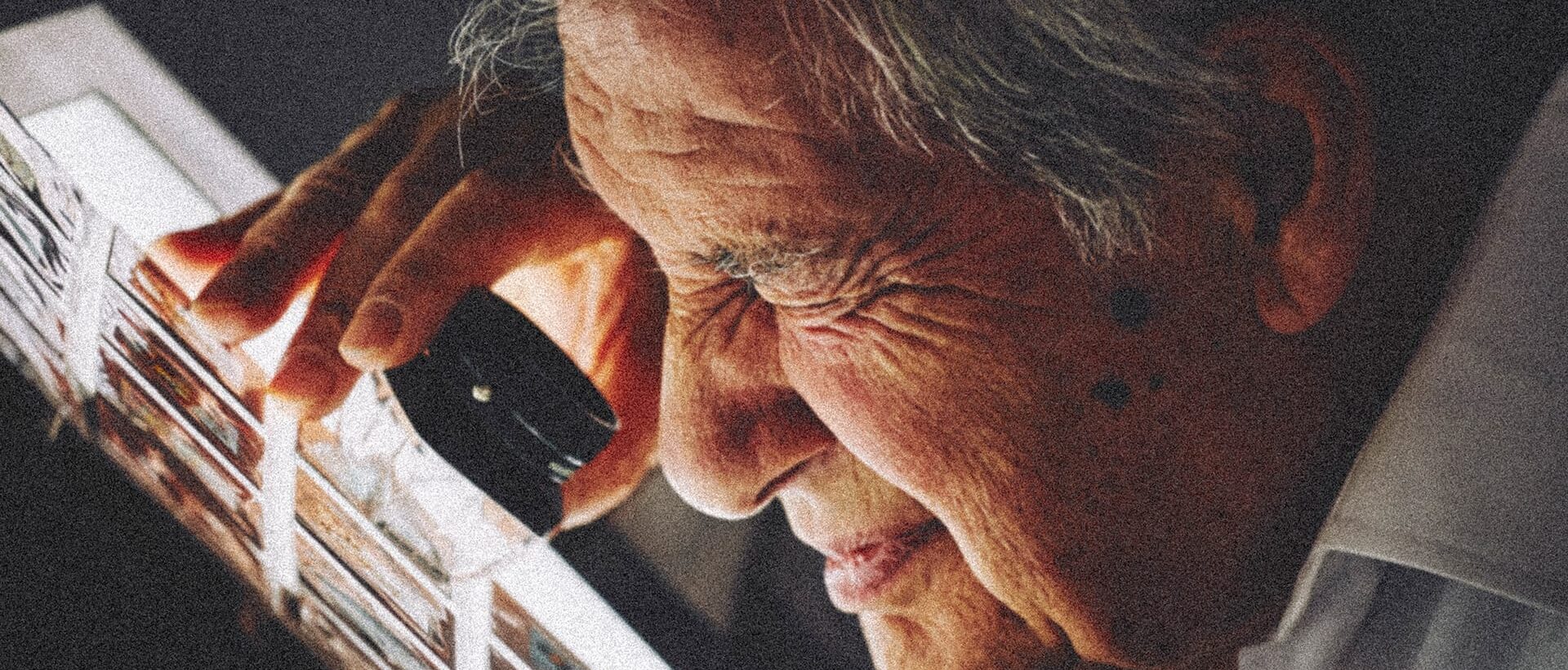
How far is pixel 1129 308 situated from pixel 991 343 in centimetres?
8

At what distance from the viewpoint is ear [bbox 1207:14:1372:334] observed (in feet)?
1.97

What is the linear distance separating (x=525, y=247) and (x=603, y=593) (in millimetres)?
310

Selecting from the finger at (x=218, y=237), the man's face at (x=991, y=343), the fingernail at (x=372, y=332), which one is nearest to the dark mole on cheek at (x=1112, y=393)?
the man's face at (x=991, y=343)

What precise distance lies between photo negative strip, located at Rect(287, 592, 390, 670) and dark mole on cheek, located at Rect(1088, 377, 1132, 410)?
0.95 meters

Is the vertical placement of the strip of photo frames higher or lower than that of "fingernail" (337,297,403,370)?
lower

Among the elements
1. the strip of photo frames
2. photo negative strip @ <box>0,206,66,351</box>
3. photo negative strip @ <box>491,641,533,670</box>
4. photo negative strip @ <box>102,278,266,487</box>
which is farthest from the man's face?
photo negative strip @ <box>0,206,66,351</box>

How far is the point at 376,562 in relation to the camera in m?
1.19

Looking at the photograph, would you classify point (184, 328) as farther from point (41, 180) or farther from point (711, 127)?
point (711, 127)

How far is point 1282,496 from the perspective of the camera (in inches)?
26.6

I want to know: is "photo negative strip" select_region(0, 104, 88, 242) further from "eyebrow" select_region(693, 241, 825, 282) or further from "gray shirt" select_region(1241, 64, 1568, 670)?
"gray shirt" select_region(1241, 64, 1568, 670)

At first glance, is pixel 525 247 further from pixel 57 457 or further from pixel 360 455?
pixel 57 457

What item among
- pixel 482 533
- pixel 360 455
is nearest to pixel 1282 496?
pixel 482 533

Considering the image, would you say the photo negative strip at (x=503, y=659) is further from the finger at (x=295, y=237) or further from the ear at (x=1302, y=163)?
the ear at (x=1302, y=163)

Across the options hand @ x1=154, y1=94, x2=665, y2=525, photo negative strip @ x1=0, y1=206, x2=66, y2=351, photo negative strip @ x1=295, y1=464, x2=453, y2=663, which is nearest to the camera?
hand @ x1=154, y1=94, x2=665, y2=525
